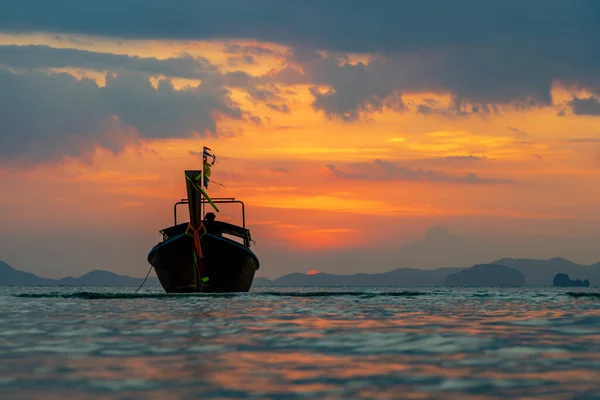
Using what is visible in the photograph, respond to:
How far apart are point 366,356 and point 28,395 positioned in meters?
5.90

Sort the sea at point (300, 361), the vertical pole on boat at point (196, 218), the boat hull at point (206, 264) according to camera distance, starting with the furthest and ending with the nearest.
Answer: the boat hull at point (206, 264) < the vertical pole on boat at point (196, 218) < the sea at point (300, 361)

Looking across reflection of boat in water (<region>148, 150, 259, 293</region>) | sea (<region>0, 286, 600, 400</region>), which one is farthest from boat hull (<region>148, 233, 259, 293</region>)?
sea (<region>0, 286, 600, 400</region>)

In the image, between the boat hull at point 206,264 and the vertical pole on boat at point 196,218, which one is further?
the boat hull at point 206,264

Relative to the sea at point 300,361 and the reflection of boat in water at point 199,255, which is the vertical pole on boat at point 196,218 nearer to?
the reflection of boat in water at point 199,255

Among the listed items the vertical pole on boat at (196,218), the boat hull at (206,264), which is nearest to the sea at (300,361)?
the vertical pole on boat at (196,218)

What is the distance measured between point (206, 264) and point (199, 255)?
1002 millimetres

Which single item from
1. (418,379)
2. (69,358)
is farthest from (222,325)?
(418,379)

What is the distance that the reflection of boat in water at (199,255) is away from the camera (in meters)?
53.9

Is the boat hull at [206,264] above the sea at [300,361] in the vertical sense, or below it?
above

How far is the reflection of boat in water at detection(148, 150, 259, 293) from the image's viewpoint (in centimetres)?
5388

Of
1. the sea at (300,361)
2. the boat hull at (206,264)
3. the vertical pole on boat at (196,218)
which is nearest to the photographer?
the sea at (300,361)

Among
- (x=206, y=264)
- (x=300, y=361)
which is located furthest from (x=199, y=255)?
(x=300, y=361)

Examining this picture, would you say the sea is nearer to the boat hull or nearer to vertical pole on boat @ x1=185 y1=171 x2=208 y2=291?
vertical pole on boat @ x1=185 y1=171 x2=208 y2=291

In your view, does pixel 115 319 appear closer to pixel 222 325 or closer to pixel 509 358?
pixel 222 325
